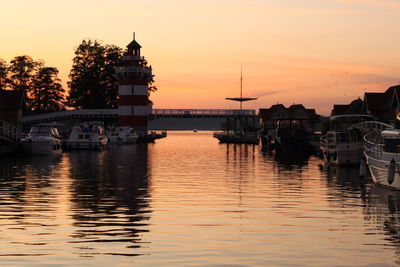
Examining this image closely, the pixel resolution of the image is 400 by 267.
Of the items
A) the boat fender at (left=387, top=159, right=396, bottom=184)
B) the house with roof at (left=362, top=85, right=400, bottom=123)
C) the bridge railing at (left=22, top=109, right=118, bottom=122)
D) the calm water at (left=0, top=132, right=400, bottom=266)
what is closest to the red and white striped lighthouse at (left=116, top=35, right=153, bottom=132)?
the bridge railing at (left=22, top=109, right=118, bottom=122)

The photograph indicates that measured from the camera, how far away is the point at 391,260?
61.4ft

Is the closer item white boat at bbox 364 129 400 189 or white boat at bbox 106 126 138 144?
white boat at bbox 364 129 400 189

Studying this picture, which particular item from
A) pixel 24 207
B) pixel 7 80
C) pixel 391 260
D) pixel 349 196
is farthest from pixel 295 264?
pixel 7 80

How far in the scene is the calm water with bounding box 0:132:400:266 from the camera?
19250 millimetres

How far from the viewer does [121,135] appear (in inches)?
5281

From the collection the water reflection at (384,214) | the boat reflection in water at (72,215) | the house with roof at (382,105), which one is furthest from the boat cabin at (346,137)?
the house with roof at (382,105)

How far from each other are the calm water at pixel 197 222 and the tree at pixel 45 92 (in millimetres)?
116670

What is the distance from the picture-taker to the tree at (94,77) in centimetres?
15662

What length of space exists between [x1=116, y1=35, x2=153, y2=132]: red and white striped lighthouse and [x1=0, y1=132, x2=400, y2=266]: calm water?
98328 millimetres

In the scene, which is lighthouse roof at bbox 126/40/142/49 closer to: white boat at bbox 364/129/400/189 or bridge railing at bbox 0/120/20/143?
bridge railing at bbox 0/120/20/143

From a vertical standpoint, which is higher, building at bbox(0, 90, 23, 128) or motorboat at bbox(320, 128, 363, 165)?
building at bbox(0, 90, 23, 128)

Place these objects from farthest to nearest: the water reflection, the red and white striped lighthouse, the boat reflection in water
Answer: the red and white striped lighthouse < the water reflection < the boat reflection in water

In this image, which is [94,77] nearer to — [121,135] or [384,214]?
[121,135]

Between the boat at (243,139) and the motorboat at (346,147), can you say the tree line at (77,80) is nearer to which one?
the boat at (243,139)
